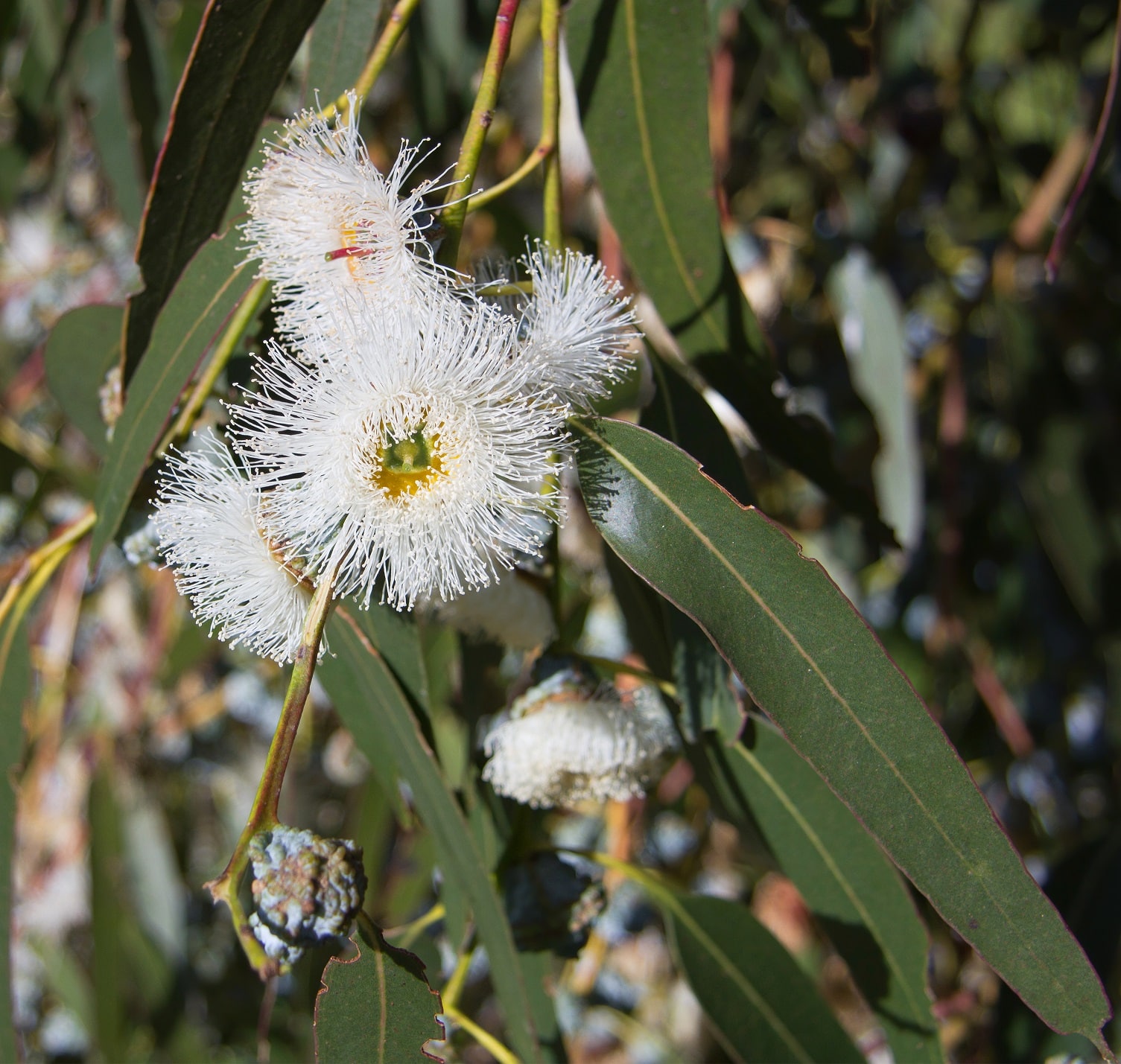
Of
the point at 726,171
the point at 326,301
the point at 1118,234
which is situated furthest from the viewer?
the point at 1118,234

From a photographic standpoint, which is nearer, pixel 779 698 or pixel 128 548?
pixel 779 698

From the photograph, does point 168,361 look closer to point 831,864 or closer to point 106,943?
point 831,864

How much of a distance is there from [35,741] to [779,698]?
1.86 metres

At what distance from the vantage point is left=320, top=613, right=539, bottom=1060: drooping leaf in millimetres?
766

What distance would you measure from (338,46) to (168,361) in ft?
1.15

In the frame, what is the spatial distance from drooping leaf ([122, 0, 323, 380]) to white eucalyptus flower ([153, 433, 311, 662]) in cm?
20

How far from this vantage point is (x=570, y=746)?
0.80 m

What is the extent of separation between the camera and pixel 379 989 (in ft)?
2.04

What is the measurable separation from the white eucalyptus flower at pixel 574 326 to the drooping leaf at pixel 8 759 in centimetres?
60

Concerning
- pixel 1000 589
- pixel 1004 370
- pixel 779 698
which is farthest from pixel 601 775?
pixel 1000 589

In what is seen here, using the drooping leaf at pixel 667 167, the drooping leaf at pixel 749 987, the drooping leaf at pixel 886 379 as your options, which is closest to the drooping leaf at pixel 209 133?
the drooping leaf at pixel 667 167

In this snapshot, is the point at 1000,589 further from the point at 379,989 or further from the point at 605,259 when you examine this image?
the point at 379,989

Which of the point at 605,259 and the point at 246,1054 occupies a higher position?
the point at 605,259

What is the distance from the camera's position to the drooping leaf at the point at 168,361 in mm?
701
